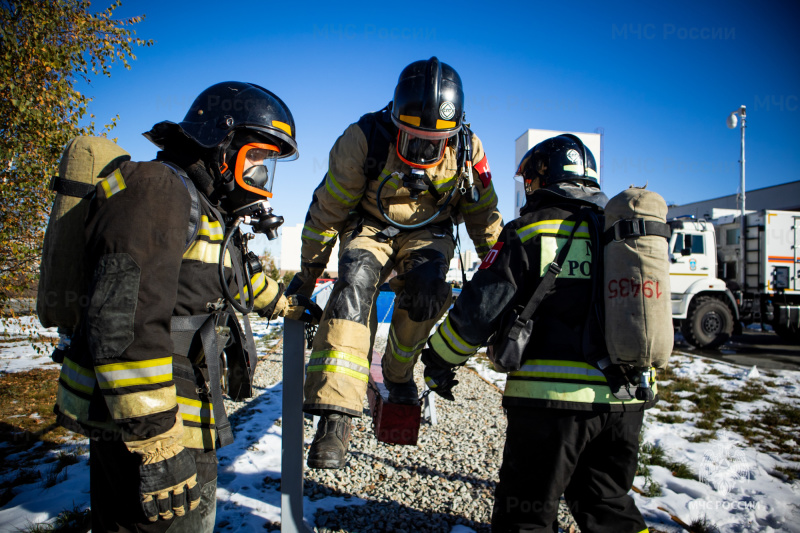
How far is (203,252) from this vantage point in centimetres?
179

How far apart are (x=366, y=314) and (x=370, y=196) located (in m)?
0.88

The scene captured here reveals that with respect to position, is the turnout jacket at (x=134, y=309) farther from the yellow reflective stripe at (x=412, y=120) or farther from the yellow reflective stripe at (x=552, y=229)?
the yellow reflective stripe at (x=552, y=229)

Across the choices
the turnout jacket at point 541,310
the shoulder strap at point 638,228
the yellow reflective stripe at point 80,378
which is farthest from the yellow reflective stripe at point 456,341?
the yellow reflective stripe at point 80,378

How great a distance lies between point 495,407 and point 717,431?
2502mm

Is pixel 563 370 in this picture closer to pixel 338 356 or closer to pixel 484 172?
pixel 338 356

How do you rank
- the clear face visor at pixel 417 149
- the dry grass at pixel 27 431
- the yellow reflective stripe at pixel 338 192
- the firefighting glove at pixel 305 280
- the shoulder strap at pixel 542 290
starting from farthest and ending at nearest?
the dry grass at pixel 27 431, the firefighting glove at pixel 305 280, the yellow reflective stripe at pixel 338 192, the clear face visor at pixel 417 149, the shoulder strap at pixel 542 290

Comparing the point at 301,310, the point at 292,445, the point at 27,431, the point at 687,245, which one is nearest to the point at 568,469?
the point at 292,445

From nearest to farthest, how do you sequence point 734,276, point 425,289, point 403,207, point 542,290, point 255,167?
1. point 542,290
2. point 255,167
3. point 425,289
4. point 403,207
5. point 734,276

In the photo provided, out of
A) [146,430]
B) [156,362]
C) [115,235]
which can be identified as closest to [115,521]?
[146,430]

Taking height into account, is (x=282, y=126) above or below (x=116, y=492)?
above

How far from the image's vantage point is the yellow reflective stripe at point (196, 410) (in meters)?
1.73

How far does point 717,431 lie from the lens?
496 centimetres

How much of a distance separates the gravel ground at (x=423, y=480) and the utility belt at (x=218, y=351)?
1429 millimetres

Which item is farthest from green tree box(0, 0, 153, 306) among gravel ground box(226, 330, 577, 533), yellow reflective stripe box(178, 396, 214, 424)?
yellow reflective stripe box(178, 396, 214, 424)
